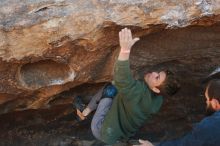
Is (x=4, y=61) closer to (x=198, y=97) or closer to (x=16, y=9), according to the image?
(x=16, y=9)

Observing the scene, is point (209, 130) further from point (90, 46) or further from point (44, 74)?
point (44, 74)

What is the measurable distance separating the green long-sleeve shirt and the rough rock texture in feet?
0.96

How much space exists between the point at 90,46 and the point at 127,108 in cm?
38

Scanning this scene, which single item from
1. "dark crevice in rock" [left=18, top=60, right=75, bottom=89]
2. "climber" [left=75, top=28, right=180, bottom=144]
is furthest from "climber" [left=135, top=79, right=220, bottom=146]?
"dark crevice in rock" [left=18, top=60, right=75, bottom=89]

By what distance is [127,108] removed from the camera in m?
2.58

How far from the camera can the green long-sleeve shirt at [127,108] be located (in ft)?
7.95

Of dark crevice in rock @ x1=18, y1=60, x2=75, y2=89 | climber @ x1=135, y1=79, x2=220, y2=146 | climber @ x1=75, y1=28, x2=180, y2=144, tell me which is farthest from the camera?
dark crevice in rock @ x1=18, y1=60, x2=75, y2=89

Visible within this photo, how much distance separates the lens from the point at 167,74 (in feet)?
8.64

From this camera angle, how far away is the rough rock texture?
248 cm

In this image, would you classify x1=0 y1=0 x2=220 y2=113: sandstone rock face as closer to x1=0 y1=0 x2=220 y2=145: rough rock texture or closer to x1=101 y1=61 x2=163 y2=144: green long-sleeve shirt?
x1=0 y1=0 x2=220 y2=145: rough rock texture

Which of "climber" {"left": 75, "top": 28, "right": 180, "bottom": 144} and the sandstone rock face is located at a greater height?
the sandstone rock face

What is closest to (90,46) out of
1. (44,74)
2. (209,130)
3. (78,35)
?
(78,35)

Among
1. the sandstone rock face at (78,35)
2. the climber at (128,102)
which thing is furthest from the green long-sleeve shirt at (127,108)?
the sandstone rock face at (78,35)

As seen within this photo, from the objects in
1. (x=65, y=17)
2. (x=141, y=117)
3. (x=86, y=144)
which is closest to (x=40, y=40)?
(x=65, y=17)
